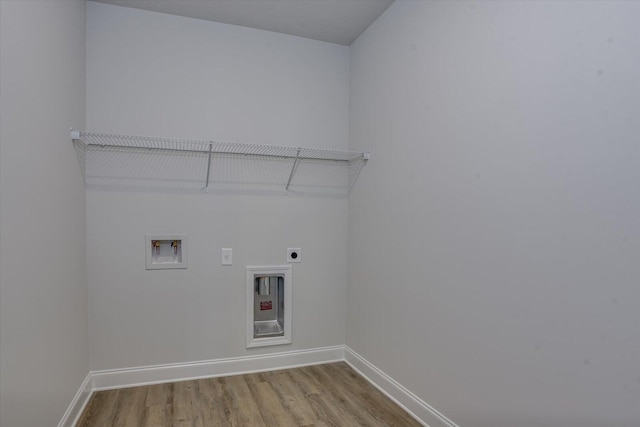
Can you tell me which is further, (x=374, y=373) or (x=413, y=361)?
(x=374, y=373)

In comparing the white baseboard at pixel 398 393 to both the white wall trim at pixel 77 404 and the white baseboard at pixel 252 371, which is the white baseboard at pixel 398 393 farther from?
the white wall trim at pixel 77 404

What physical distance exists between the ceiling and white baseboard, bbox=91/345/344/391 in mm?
2446

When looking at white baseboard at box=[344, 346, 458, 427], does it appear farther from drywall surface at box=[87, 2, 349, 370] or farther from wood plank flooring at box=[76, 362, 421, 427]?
drywall surface at box=[87, 2, 349, 370]

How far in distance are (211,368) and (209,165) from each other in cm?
146

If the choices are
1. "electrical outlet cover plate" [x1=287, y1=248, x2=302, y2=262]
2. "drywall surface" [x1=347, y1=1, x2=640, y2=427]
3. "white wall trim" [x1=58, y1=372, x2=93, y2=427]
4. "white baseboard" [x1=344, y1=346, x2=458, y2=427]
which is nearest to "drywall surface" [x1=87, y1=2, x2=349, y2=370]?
"electrical outlet cover plate" [x1=287, y1=248, x2=302, y2=262]

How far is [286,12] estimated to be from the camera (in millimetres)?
2523

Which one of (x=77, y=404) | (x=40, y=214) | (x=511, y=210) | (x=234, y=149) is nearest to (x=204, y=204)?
(x=234, y=149)

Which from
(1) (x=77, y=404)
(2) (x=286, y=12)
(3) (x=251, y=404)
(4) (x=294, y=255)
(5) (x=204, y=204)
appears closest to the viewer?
(1) (x=77, y=404)

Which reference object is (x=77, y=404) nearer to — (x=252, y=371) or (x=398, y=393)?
(x=252, y=371)

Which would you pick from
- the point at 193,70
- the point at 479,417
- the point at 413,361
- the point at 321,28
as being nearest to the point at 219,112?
the point at 193,70

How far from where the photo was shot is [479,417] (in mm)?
1722

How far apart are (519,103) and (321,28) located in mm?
1726

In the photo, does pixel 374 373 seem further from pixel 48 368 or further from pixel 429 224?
pixel 48 368

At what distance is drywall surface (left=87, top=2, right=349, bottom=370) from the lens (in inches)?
96.7
